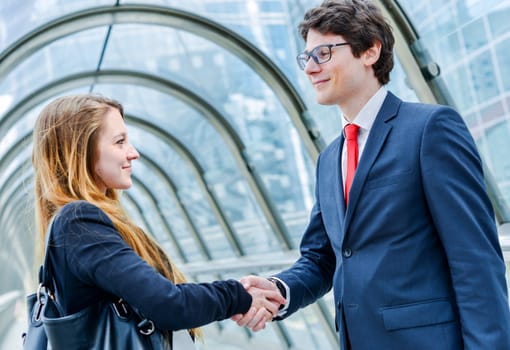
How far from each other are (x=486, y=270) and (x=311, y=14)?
120 cm

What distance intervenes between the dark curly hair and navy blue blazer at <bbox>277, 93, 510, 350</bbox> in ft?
0.79

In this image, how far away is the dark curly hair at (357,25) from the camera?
2.34 metres

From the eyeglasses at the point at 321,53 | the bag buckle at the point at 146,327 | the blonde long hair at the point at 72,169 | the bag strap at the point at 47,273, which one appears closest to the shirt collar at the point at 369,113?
the eyeglasses at the point at 321,53

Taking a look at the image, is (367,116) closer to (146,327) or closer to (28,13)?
(146,327)

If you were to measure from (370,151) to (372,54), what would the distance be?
0.43 metres

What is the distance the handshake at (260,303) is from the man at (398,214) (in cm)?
40

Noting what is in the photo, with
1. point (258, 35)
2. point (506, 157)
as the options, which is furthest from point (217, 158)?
point (506, 157)

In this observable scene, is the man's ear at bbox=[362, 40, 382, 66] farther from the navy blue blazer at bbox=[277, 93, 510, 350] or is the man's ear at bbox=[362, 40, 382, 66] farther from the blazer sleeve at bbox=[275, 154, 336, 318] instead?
the blazer sleeve at bbox=[275, 154, 336, 318]

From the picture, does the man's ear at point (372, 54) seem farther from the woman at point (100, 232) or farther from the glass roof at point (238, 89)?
the glass roof at point (238, 89)

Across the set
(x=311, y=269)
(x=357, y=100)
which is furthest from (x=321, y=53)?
(x=311, y=269)

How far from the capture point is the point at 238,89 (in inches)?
289

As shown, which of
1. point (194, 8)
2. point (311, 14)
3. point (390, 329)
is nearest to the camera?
A: point (390, 329)

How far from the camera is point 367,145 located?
219 centimetres

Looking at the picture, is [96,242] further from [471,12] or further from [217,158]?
[217,158]
